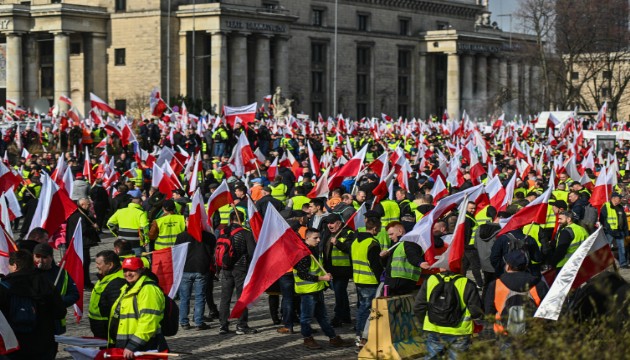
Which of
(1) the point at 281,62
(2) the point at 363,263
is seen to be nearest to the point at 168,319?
(2) the point at 363,263

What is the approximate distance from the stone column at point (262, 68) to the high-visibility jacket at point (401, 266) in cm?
6764

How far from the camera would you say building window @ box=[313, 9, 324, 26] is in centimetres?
9206

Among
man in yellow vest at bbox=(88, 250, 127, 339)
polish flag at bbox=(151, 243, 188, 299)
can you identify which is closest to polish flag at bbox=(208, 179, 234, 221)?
polish flag at bbox=(151, 243, 188, 299)

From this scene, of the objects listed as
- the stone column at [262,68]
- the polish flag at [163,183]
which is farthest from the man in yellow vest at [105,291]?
the stone column at [262,68]

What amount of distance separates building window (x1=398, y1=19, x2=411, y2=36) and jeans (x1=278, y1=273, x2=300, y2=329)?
87163mm

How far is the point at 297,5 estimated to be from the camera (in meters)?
89.7

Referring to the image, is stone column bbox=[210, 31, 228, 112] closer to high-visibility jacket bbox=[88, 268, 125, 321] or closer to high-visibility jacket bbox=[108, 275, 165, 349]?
high-visibility jacket bbox=[88, 268, 125, 321]

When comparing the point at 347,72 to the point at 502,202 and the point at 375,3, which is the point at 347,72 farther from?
the point at 502,202

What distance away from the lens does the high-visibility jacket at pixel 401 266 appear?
13844mm

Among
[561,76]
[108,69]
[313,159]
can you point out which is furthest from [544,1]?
[313,159]

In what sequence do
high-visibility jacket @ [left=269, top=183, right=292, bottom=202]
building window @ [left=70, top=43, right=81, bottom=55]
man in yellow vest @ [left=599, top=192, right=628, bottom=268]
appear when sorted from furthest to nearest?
building window @ [left=70, top=43, right=81, bottom=55], high-visibility jacket @ [left=269, top=183, right=292, bottom=202], man in yellow vest @ [left=599, top=192, right=628, bottom=268]

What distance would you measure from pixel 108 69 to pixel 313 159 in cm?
5341

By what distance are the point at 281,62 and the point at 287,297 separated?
225 ft

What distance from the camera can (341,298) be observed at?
16156mm
